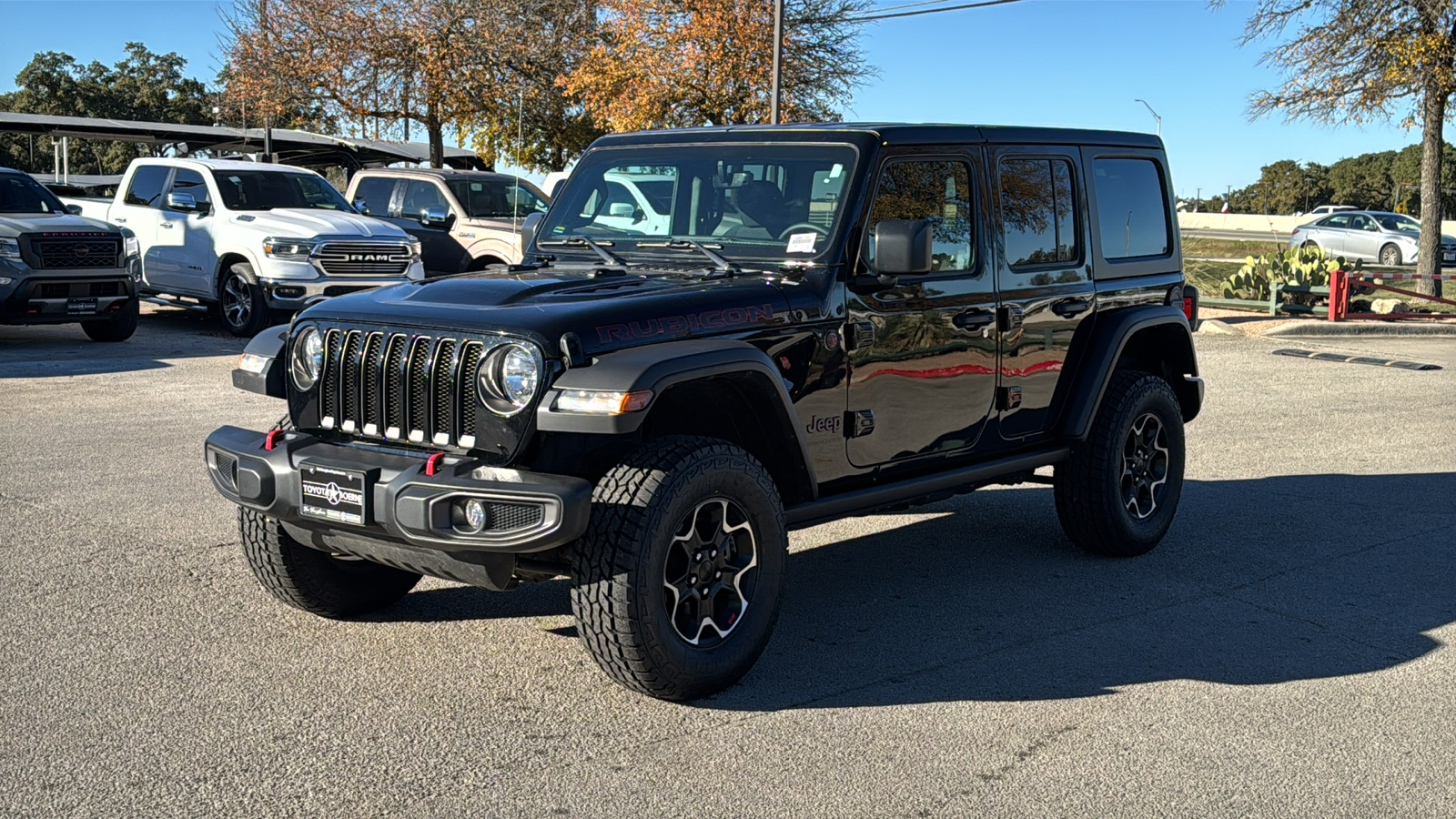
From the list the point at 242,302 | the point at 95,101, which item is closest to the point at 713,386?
the point at 242,302

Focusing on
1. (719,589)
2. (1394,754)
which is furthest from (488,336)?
(1394,754)

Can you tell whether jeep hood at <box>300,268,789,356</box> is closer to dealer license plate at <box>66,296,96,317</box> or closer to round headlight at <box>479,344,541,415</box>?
round headlight at <box>479,344,541,415</box>

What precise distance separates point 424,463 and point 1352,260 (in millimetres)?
33869

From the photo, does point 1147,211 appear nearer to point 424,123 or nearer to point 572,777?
point 572,777

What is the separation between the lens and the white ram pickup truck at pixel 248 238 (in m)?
15.3

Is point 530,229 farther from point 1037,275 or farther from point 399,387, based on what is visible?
point 1037,275

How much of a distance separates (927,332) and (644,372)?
5.51 feet

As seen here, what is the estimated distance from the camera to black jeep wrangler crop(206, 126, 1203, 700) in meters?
4.33

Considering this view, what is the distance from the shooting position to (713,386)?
15.8 feet

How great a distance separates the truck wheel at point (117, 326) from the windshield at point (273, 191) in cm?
174

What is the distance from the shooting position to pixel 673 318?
15.2ft

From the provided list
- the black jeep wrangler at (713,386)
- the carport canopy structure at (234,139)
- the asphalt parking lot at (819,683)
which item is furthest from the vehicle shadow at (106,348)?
the carport canopy structure at (234,139)

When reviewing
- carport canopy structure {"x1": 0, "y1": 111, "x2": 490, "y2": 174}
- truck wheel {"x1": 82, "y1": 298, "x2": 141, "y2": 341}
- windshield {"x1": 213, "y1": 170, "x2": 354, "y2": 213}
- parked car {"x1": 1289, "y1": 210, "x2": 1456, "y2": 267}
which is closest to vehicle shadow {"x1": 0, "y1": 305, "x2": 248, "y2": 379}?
truck wheel {"x1": 82, "y1": 298, "x2": 141, "y2": 341}

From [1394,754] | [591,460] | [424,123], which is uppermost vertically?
[424,123]
